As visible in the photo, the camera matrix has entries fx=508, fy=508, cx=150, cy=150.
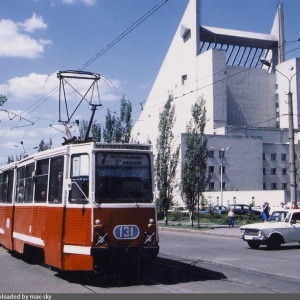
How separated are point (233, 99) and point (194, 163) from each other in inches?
1960

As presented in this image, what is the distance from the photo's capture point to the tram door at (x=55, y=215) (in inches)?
432

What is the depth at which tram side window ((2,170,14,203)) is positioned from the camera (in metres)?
16.5

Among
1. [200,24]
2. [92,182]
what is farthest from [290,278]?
[200,24]

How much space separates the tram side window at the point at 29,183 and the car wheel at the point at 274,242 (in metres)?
10.00

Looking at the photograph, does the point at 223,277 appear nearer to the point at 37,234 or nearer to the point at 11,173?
the point at 37,234

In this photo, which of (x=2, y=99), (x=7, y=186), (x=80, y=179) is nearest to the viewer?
(x=80, y=179)

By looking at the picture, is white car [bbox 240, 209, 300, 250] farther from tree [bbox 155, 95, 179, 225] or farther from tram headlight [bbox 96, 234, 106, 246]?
tree [bbox 155, 95, 179, 225]

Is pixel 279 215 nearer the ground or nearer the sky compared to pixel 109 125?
nearer the ground

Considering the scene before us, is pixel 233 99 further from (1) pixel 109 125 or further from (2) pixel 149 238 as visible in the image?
(2) pixel 149 238

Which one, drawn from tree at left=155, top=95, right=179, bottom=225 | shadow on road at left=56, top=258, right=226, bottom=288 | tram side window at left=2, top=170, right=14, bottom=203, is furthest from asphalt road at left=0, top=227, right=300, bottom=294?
tree at left=155, top=95, right=179, bottom=225

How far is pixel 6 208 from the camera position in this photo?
16859mm

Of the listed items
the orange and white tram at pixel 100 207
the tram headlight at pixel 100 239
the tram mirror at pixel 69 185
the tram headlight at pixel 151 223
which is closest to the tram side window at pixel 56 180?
the orange and white tram at pixel 100 207

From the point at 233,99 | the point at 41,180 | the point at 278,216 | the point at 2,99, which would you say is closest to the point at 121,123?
the point at 2,99

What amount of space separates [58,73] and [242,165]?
65.3 meters
